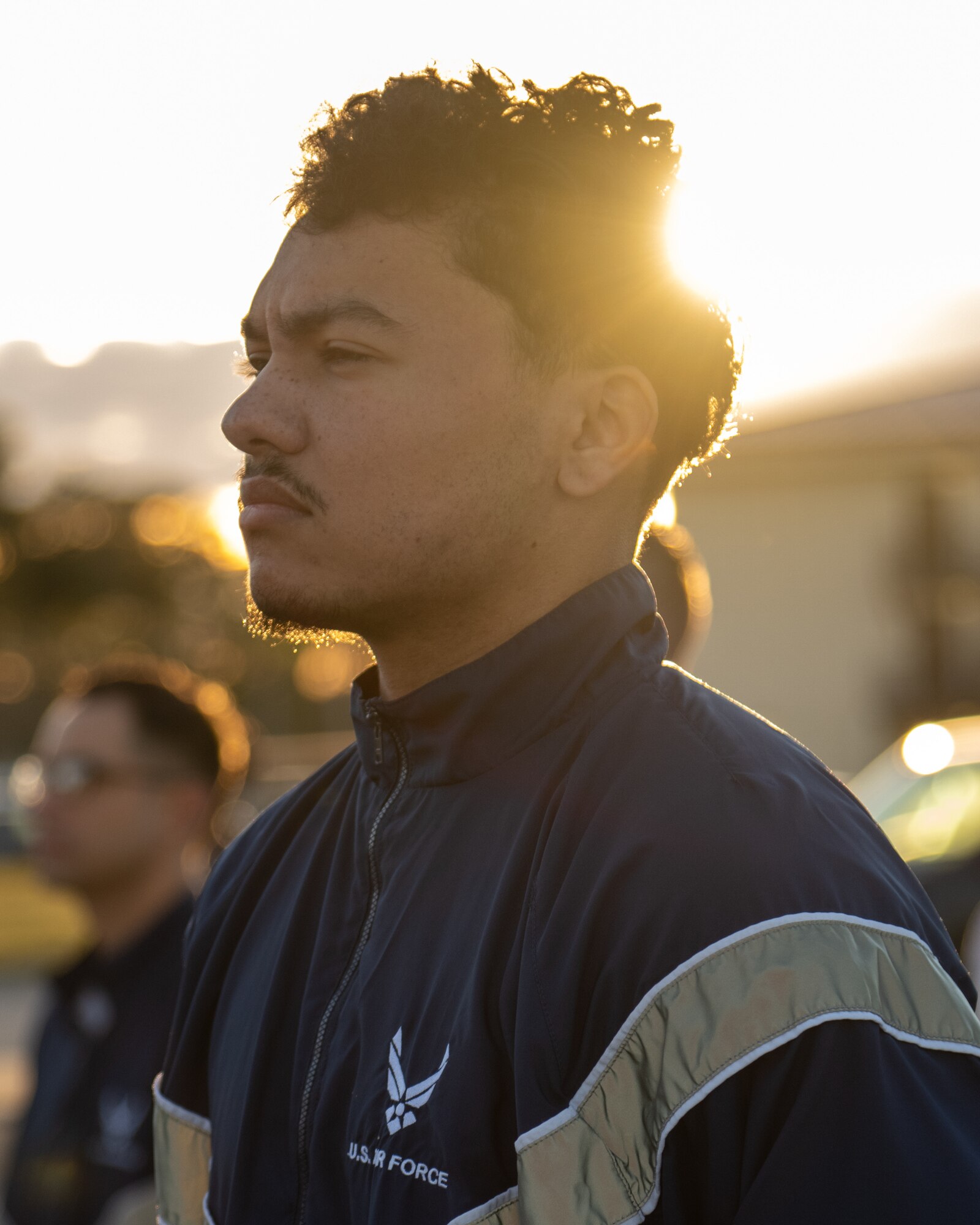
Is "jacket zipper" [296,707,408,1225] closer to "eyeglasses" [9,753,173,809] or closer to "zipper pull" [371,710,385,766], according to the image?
"zipper pull" [371,710,385,766]

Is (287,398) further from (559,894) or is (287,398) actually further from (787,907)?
(787,907)

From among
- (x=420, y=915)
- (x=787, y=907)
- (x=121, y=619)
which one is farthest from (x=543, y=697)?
(x=121, y=619)

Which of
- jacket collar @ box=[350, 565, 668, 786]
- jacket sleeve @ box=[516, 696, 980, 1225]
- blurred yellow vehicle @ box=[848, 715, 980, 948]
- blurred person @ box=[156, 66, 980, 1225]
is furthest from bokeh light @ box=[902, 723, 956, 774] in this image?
jacket sleeve @ box=[516, 696, 980, 1225]

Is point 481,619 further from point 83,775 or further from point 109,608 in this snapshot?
point 109,608

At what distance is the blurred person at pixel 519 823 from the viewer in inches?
55.2

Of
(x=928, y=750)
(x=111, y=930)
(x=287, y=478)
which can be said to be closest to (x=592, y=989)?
(x=287, y=478)

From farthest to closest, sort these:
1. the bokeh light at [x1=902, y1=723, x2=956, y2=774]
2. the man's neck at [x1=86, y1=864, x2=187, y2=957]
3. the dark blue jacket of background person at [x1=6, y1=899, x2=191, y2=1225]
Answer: the bokeh light at [x1=902, y1=723, x2=956, y2=774]
the man's neck at [x1=86, y1=864, x2=187, y2=957]
the dark blue jacket of background person at [x1=6, y1=899, x2=191, y2=1225]

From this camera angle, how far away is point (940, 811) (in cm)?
673

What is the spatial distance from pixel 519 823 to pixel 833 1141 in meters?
0.51

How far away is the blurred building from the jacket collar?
2783 centimetres

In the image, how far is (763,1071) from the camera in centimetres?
138

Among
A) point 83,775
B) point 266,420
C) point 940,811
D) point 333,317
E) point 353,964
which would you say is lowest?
point 940,811

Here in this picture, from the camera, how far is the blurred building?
29125 millimetres

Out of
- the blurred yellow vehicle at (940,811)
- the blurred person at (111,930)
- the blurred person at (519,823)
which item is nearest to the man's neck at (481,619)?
the blurred person at (519,823)
